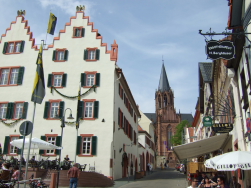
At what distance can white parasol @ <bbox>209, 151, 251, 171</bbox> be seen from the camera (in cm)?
834

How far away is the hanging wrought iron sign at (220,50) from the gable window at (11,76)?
21620 millimetres

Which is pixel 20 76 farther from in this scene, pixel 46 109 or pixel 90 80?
pixel 90 80

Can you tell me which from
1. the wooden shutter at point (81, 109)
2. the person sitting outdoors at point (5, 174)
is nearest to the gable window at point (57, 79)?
the wooden shutter at point (81, 109)

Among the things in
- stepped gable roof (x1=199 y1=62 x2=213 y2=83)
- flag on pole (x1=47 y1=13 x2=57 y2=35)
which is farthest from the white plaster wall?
stepped gable roof (x1=199 y1=62 x2=213 y2=83)

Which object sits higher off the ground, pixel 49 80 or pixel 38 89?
pixel 49 80

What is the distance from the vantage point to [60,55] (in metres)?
27.3

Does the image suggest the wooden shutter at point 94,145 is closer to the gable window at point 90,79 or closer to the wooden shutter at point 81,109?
the wooden shutter at point 81,109

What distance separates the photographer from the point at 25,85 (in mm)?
26734

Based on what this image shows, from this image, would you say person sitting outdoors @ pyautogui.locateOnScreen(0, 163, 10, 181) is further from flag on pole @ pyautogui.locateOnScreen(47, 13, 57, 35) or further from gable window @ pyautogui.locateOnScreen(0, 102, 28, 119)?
flag on pole @ pyautogui.locateOnScreen(47, 13, 57, 35)

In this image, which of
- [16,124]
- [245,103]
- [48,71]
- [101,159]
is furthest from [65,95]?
[245,103]

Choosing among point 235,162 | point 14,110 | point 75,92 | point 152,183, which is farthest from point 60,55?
point 235,162

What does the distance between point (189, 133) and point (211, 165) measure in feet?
156

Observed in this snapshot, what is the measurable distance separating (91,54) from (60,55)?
10.3 feet

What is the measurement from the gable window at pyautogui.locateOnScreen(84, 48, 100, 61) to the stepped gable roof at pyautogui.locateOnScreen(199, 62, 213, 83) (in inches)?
380
